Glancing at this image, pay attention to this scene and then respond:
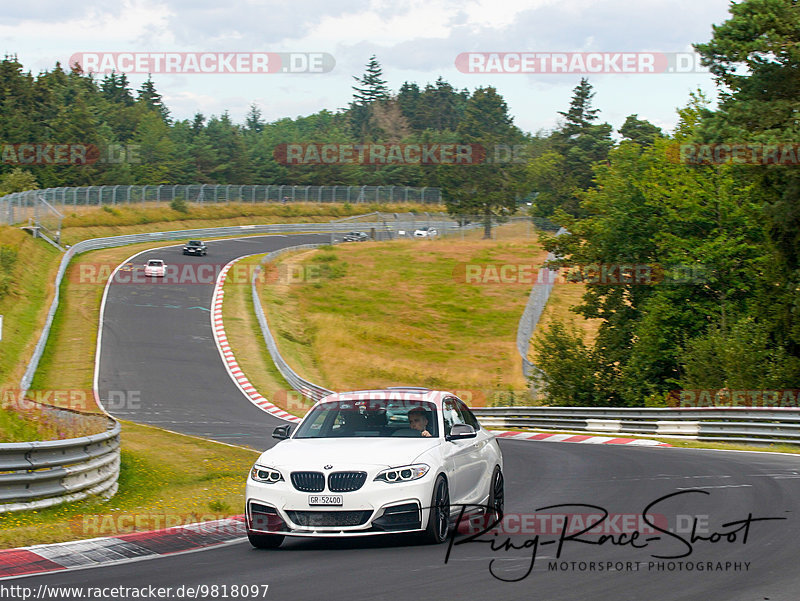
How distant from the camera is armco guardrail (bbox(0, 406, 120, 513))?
438 inches

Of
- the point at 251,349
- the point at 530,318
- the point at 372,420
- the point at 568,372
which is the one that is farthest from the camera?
the point at 530,318

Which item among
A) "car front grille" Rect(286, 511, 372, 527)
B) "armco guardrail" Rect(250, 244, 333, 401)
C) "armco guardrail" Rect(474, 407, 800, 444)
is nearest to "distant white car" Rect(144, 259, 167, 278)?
"armco guardrail" Rect(250, 244, 333, 401)

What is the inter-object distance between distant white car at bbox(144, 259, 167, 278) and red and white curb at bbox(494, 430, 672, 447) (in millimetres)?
33177

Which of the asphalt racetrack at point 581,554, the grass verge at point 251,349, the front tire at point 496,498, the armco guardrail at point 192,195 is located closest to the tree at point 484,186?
the armco guardrail at point 192,195

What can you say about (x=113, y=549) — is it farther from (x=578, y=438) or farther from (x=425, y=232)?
(x=425, y=232)

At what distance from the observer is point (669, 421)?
26375mm

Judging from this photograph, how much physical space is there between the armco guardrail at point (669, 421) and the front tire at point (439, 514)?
14.2 m

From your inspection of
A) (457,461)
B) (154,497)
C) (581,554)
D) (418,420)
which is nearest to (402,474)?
(457,461)

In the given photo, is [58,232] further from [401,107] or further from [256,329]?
[401,107]

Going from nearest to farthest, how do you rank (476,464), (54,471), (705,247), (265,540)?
(265,540), (476,464), (54,471), (705,247)

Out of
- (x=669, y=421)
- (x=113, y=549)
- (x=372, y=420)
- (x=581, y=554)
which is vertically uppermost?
(x=372, y=420)

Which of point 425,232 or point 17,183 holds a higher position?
point 17,183

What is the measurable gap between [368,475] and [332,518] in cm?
50

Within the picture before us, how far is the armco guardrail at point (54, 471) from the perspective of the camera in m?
11.1
